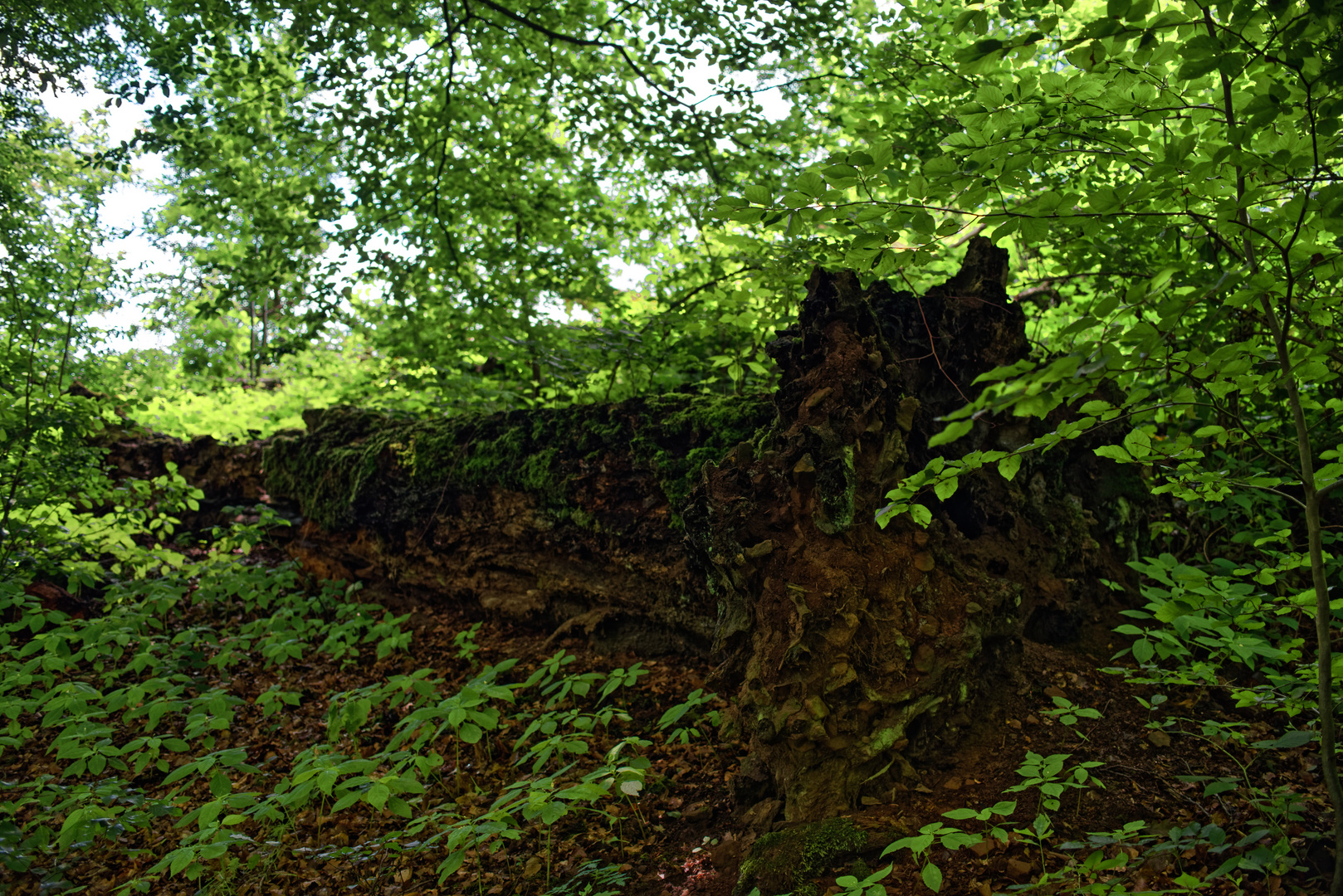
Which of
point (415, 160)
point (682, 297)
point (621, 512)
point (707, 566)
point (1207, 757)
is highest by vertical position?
point (415, 160)

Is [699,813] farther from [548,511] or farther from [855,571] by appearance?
[548,511]

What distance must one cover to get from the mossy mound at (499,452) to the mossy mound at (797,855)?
2.09 metres

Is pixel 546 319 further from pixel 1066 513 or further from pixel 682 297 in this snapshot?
pixel 1066 513

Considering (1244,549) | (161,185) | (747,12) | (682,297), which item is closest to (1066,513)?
(1244,549)

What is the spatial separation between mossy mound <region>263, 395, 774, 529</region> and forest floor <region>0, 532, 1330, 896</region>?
1.20 metres

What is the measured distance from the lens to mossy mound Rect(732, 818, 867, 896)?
222cm

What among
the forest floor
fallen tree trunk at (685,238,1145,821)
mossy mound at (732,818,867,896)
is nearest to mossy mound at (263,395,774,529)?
fallen tree trunk at (685,238,1145,821)

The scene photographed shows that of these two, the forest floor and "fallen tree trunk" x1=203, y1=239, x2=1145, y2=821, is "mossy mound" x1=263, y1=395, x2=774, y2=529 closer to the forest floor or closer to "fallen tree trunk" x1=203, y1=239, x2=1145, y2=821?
"fallen tree trunk" x1=203, y1=239, x2=1145, y2=821

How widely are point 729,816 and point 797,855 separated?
2.07ft

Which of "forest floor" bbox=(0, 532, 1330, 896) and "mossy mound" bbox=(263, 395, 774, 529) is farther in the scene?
"mossy mound" bbox=(263, 395, 774, 529)

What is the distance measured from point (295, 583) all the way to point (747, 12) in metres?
6.99

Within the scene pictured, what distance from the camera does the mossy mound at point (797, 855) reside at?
7.28 feet

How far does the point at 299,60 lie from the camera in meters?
6.43

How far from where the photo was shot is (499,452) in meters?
5.25
